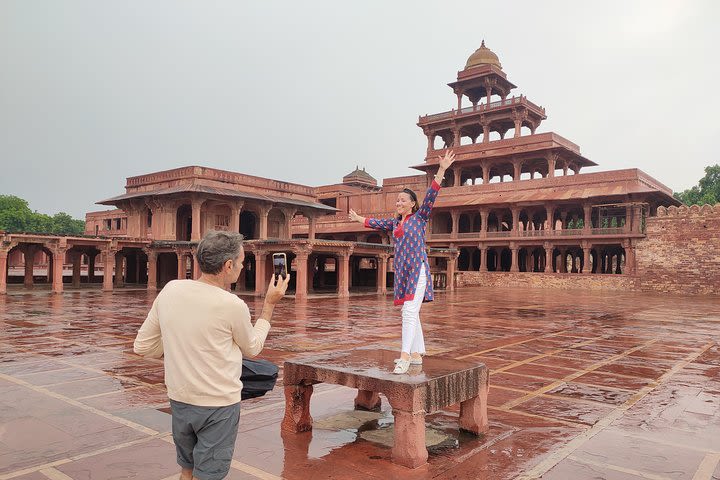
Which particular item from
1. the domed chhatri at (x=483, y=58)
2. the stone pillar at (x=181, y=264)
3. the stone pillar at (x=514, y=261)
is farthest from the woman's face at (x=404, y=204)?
the domed chhatri at (x=483, y=58)

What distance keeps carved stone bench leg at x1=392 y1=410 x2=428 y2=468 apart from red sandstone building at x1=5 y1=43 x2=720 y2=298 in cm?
1708

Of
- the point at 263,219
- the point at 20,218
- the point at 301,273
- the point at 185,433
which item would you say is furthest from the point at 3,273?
the point at 20,218

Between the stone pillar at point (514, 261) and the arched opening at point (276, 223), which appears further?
the stone pillar at point (514, 261)

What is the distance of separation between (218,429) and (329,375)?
157 cm

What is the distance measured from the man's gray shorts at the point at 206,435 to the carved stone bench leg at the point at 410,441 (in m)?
1.35

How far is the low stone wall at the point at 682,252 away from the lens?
2861 cm

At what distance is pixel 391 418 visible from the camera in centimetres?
455

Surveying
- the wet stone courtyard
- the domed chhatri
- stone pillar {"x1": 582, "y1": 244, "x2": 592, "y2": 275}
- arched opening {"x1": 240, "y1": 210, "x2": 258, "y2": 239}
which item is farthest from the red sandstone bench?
the domed chhatri

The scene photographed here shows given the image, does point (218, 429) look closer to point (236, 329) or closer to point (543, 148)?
point (236, 329)

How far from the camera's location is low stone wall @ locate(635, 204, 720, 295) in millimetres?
28609

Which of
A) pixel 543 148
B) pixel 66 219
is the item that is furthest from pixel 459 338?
pixel 66 219

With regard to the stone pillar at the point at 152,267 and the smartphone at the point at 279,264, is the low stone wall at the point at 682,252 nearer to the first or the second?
the stone pillar at the point at 152,267

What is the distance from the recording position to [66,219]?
70.4 m

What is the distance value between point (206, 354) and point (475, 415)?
2.42 m
